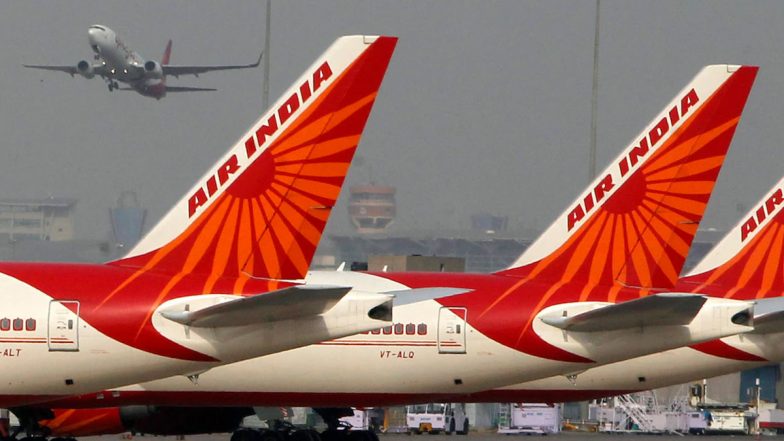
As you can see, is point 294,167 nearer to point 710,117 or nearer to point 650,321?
point 650,321

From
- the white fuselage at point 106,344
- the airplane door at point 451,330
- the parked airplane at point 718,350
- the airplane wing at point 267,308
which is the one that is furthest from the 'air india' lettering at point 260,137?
the parked airplane at point 718,350

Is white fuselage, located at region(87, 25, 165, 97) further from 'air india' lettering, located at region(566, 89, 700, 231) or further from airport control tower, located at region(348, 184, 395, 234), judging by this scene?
'air india' lettering, located at region(566, 89, 700, 231)

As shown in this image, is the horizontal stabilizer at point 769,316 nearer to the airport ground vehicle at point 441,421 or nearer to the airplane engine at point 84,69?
the airport ground vehicle at point 441,421

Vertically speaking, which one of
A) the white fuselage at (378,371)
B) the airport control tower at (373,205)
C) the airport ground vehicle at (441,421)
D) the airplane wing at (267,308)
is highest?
the airport control tower at (373,205)

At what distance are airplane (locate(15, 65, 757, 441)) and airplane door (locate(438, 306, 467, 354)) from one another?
2cm

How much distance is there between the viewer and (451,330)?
32.7 m

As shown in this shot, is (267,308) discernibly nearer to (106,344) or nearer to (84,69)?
(106,344)

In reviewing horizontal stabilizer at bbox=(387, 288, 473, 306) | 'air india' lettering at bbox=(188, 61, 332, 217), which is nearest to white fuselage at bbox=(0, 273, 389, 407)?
'air india' lettering at bbox=(188, 61, 332, 217)

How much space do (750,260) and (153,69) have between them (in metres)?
58.8

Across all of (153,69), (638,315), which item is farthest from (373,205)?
(638,315)

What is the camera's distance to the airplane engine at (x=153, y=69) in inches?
3639

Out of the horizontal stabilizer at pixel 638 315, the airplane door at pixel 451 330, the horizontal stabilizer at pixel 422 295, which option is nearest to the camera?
the horizontal stabilizer at pixel 638 315

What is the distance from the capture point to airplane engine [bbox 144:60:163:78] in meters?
92.4

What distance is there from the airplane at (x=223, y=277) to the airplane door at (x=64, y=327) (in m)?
0.02
